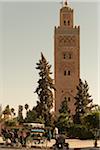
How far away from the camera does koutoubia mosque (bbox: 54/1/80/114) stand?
16.5m

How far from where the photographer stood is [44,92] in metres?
11.3

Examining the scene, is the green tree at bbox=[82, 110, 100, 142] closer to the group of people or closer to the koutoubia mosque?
the group of people

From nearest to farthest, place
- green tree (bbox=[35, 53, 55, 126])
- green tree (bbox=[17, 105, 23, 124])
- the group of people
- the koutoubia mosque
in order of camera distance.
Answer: the group of people < green tree (bbox=[35, 53, 55, 126]) < green tree (bbox=[17, 105, 23, 124]) < the koutoubia mosque

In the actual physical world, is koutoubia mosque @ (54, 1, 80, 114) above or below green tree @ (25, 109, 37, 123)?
above

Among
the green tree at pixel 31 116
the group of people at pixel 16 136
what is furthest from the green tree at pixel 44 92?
the group of people at pixel 16 136

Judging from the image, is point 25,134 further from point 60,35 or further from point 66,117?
point 60,35

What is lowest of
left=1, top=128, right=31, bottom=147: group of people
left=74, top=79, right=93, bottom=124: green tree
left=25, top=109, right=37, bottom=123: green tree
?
left=1, top=128, right=31, bottom=147: group of people

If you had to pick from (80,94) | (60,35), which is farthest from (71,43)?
(80,94)

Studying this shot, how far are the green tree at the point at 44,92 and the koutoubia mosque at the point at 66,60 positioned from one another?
15.7 feet

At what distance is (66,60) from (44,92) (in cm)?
601

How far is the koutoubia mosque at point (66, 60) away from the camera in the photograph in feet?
54.1

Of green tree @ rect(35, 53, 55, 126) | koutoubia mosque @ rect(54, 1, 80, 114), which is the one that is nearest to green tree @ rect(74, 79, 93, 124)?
green tree @ rect(35, 53, 55, 126)

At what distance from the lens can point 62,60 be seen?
17.3 metres

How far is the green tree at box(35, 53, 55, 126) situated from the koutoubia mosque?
480 cm
